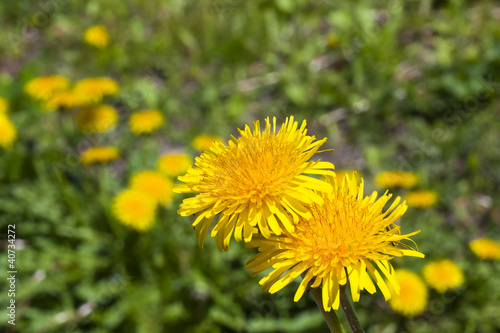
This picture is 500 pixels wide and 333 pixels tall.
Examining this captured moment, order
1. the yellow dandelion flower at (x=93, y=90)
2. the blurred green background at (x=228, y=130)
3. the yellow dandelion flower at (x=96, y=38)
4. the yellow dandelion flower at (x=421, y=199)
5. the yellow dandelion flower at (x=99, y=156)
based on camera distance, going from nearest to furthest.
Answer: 1. the blurred green background at (x=228, y=130)
2. the yellow dandelion flower at (x=421, y=199)
3. the yellow dandelion flower at (x=99, y=156)
4. the yellow dandelion flower at (x=93, y=90)
5. the yellow dandelion flower at (x=96, y=38)

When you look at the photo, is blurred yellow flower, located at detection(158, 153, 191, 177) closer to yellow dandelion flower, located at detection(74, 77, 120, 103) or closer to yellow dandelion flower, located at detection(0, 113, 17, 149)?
yellow dandelion flower, located at detection(74, 77, 120, 103)

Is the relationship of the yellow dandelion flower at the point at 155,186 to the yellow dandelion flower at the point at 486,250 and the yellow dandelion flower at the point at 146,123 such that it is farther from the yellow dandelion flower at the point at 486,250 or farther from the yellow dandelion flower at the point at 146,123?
the yellow dandelion flower at the point at 486,250

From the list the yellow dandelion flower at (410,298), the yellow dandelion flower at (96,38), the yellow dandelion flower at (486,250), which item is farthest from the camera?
the yellow dandelion flower at (96,38)

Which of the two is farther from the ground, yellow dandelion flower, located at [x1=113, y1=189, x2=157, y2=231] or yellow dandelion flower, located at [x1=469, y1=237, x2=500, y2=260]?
yellow dandelion flower, located at [x1=113, y1=189, x2=157, y2=231]

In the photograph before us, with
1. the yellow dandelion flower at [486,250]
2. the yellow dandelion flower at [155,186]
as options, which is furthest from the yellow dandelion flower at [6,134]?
the yellow dandelion flower at [486,250]

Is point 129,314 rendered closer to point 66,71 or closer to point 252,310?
point 252,310

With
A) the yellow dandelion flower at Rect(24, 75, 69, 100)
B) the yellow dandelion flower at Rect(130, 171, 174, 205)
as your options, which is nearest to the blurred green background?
the yellow dandelion flower at Rect(130, 171, 174, 205)

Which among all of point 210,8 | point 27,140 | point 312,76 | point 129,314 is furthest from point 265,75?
point 129,314
